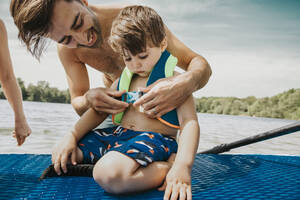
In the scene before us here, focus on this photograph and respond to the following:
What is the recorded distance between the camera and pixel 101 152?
131 centimetres

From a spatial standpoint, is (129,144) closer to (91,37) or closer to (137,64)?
(137,64)

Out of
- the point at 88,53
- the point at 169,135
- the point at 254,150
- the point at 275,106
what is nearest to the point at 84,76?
the point at 88,53

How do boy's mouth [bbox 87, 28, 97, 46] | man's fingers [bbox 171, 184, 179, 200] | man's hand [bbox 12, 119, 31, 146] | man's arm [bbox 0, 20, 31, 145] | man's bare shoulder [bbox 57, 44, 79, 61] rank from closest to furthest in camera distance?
man's fingers [bbox 171, 184, 179, 200]
boy's mouth [bbox 87, 28, 97, 46]
man's arm [bbox 0, 20, 31, 145]
man's hand [bbox 12, 119, 31, 146]
man's bare shoulder [bbox 57, 44, 79, 61]

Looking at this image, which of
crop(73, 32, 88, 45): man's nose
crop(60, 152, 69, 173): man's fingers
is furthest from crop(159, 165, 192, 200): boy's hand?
crop(73, 32, 88, 45): man's nose

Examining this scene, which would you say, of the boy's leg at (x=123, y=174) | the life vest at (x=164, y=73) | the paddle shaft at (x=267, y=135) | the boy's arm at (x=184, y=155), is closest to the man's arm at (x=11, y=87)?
the life vest at (x=164, y=73)

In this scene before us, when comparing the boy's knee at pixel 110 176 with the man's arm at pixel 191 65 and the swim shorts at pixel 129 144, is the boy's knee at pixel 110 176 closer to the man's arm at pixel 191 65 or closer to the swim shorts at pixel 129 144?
the swim shorts at pixel 129 144

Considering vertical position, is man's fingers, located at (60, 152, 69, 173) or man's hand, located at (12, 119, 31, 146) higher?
man's fingers, located at (60, 152, 69, 173)

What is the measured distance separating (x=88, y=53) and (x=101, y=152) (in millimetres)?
1094

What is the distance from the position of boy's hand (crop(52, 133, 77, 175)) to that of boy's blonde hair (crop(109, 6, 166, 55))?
0.53m

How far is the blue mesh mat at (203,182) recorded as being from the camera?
1.00 m

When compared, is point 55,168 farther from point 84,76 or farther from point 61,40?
point 84,76

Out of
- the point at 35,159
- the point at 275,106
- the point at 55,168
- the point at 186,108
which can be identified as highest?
the point at 186,108

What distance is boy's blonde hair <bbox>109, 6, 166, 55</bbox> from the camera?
3.84 feet

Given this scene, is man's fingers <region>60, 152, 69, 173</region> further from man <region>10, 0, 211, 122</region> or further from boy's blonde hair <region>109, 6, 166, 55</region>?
boy's blonde hair <region>109, 6, 166, 55</region>
